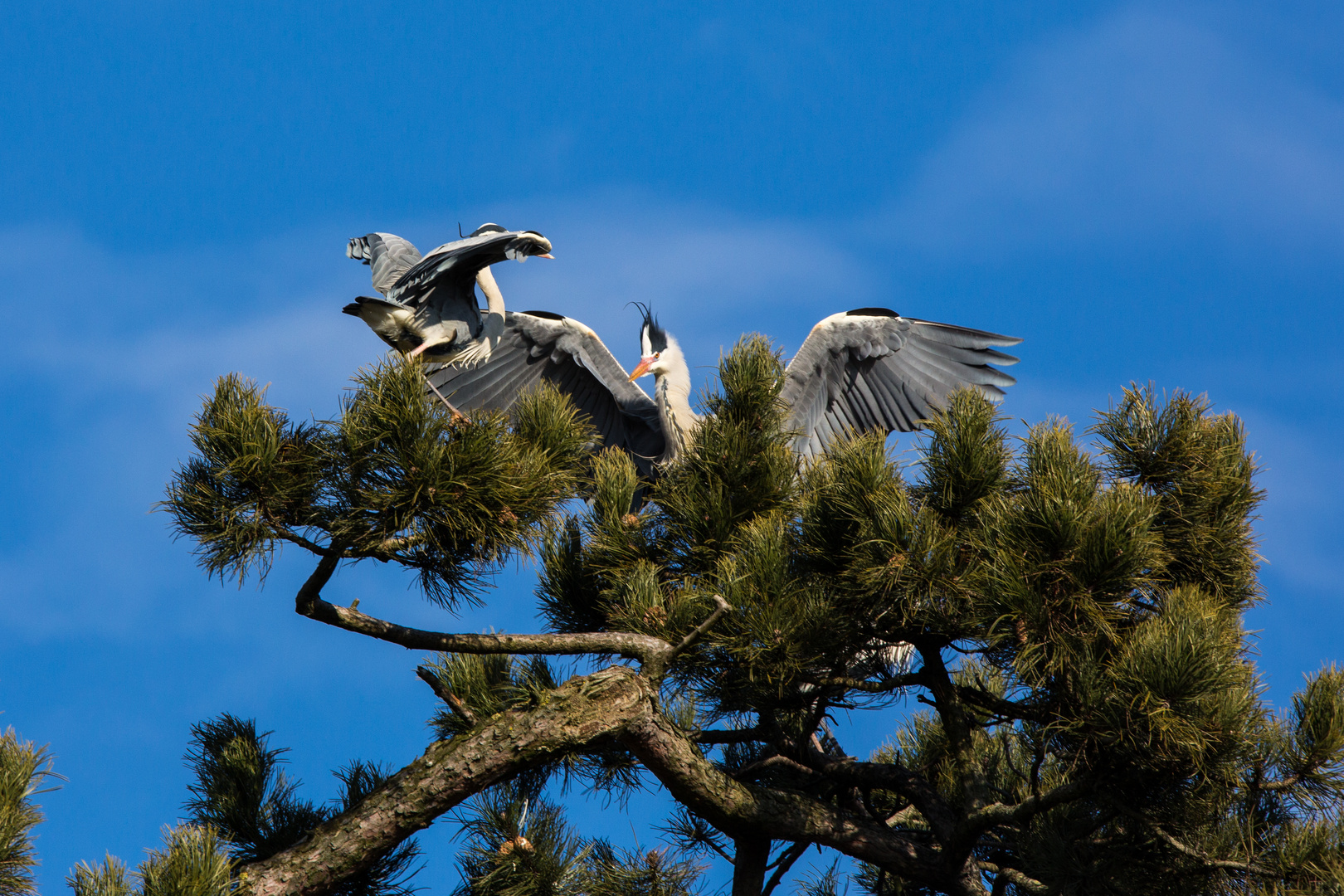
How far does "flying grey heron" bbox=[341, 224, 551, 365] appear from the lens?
3588mm

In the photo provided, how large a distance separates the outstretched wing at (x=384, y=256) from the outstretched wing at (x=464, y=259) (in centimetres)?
10

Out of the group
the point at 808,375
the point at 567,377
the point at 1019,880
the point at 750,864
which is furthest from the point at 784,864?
the point at 567,377

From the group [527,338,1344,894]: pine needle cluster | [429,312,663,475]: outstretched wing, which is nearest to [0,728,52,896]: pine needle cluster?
[527,338,1344,894]: pine needle cluster

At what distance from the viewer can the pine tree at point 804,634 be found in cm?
273

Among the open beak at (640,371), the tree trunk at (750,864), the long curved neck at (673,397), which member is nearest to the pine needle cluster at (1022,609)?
the tree trunk at (750,864)

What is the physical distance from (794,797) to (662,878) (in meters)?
0.49

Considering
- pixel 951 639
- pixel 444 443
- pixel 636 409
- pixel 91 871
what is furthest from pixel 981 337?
pixel 91 871

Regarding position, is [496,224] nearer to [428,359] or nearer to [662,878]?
[428,359]

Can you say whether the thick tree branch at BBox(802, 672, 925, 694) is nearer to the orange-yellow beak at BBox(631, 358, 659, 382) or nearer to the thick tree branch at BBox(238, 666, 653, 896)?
the thick tree branch at BBox(238, 666, 653, 896)

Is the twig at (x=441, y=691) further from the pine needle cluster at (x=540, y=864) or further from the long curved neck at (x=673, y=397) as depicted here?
the long curved neck at (x=673, y=397)

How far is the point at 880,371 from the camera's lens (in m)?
5.23

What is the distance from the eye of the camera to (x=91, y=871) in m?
2.43

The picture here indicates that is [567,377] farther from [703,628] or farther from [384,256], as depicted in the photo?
[703,628]

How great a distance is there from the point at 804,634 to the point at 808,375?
7.50 feet
